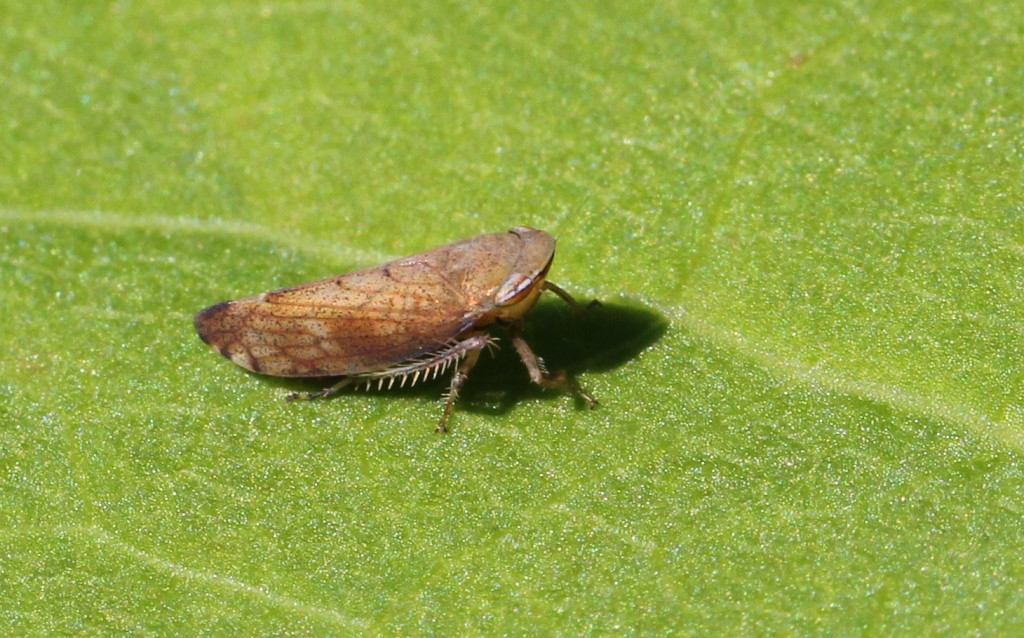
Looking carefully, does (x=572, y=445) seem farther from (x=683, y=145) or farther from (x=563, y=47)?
(x=563, y=47)

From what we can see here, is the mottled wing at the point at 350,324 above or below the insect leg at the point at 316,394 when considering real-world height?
above

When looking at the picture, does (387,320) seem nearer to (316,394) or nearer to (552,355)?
(316,394)

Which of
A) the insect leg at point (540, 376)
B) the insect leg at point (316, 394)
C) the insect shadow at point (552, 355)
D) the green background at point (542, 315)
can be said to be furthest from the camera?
the insect leg at point (316, 394)

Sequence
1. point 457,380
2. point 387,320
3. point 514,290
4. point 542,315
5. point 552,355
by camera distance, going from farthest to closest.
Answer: point 542,315
point 552,355
point 387,320
point 457,380
point 514,290

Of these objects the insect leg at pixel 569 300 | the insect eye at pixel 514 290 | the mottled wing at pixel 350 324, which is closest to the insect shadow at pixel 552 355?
the insect leg at pixel 569 300

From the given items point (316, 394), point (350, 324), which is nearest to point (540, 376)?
point (350, 324)

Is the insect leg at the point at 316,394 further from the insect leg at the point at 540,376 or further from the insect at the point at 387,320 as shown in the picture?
the insect leg at the point at 540,376
